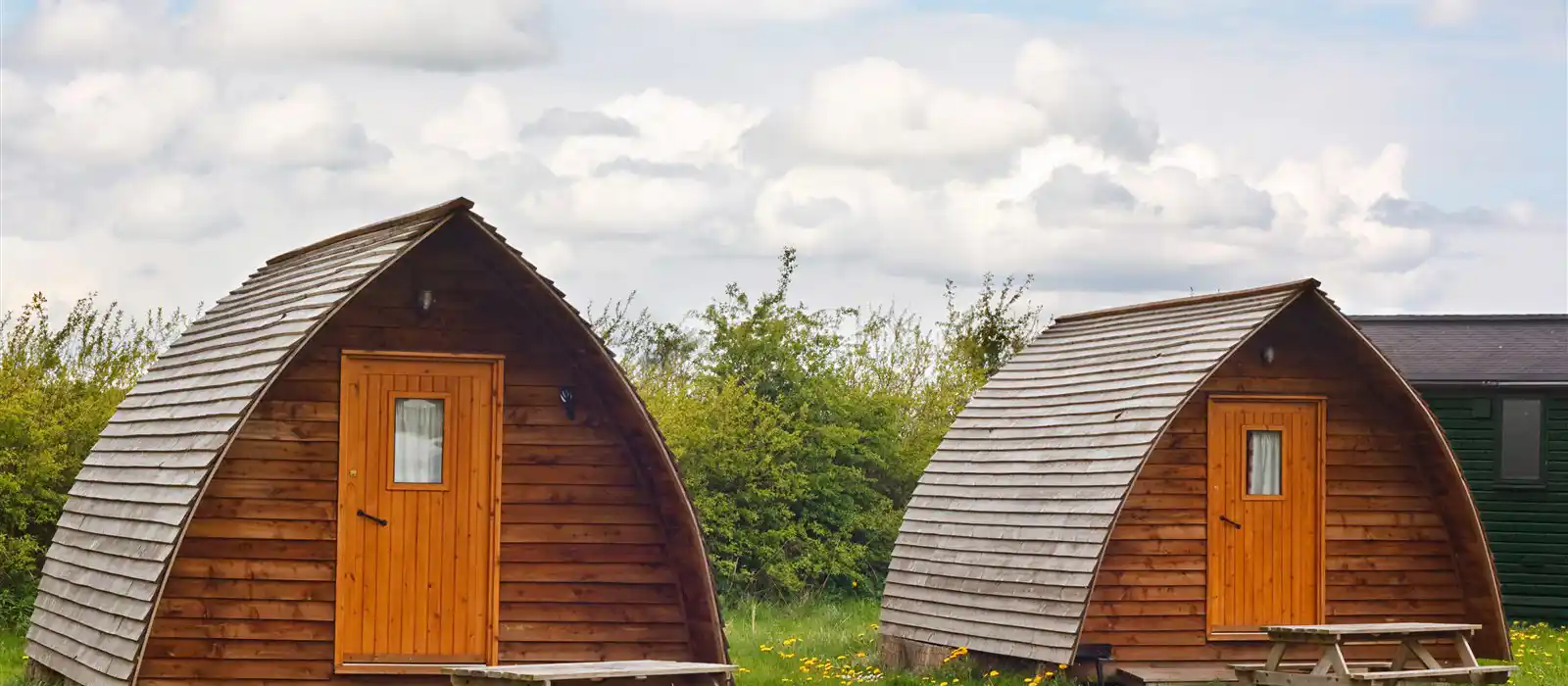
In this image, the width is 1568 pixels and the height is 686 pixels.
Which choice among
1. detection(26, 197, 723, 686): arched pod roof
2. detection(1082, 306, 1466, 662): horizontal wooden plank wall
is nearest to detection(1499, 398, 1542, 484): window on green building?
detection(1082, 306, 1466, 662): horizontal wooden plank wall

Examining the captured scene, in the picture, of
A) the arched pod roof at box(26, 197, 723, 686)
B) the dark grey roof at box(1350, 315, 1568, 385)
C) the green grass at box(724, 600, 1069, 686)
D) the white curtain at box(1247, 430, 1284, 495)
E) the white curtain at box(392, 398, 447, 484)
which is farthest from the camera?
the dark grey roof at box(1350, 315, 1568, 385)

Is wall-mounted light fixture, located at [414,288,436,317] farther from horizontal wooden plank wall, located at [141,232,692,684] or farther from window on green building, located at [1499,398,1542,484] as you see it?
window on green building, located at [1499,398,1542,484]

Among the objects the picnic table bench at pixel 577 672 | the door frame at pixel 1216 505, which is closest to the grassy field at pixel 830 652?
the door frame at pixel 1216 505

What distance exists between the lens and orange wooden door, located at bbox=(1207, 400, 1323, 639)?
13656mm

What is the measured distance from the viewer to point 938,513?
14680 mm

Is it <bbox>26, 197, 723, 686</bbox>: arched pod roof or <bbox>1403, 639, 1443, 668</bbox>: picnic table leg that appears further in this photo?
<bbox>1403, 639, 1443, 668</bbox>: picnic table leg

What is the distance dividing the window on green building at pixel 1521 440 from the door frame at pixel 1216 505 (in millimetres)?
6858

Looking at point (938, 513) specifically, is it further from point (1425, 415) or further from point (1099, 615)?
point (1425, 415)

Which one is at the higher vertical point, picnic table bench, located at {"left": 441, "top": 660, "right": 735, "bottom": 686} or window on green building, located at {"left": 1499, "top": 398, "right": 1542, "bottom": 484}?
window on green building, located at {"left": 1499, "top": 398, "right": 1542, "bottom": 484}

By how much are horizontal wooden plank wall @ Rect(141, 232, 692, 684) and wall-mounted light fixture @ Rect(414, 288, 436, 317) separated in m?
0.05

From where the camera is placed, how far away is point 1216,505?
13.6 metres

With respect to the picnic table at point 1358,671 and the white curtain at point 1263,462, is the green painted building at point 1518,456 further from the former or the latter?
the picnic table at point 1358,671

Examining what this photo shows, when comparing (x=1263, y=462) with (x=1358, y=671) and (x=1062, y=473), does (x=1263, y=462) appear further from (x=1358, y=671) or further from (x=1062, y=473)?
(x=1358, y=671)

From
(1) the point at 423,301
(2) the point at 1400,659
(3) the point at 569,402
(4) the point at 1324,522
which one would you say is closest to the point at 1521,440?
(4) the point at 1324,522
